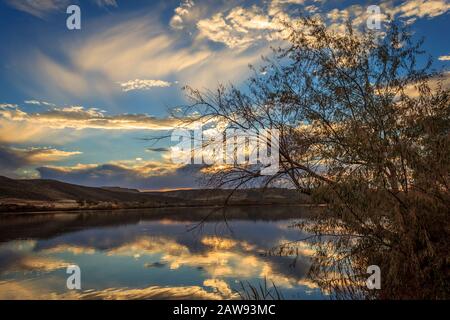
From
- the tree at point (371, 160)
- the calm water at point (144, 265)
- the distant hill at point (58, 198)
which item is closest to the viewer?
the tree at point (371, 160)

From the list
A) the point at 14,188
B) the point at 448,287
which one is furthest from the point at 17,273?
the point at 14,188

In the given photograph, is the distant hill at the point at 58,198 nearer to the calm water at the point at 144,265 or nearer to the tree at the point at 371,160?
the calm water at the point at 144,265

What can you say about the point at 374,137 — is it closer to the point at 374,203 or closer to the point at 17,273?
the point at 374,203

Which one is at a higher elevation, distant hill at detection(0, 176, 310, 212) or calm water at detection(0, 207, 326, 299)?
distant hill at detection(0, 176, 310, 212)

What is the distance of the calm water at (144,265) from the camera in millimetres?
12852

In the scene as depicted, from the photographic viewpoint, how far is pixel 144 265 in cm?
1777

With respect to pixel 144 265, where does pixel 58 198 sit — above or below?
above

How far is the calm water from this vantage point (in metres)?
12.9

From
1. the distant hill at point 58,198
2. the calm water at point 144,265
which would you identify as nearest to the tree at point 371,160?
the calm water at point 144,265

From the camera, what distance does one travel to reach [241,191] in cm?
861

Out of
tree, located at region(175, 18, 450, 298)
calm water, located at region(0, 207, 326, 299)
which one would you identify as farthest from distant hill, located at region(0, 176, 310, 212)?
tree, located at region(175, 18, 450, 298)

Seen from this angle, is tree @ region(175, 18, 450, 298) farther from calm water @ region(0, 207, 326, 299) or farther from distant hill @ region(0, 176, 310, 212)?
distant hill @ region(0, 176, 310, 212)

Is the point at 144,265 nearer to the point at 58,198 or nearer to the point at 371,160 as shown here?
the point at 371,160

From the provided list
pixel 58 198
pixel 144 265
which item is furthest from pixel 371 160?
pixel 58 198
